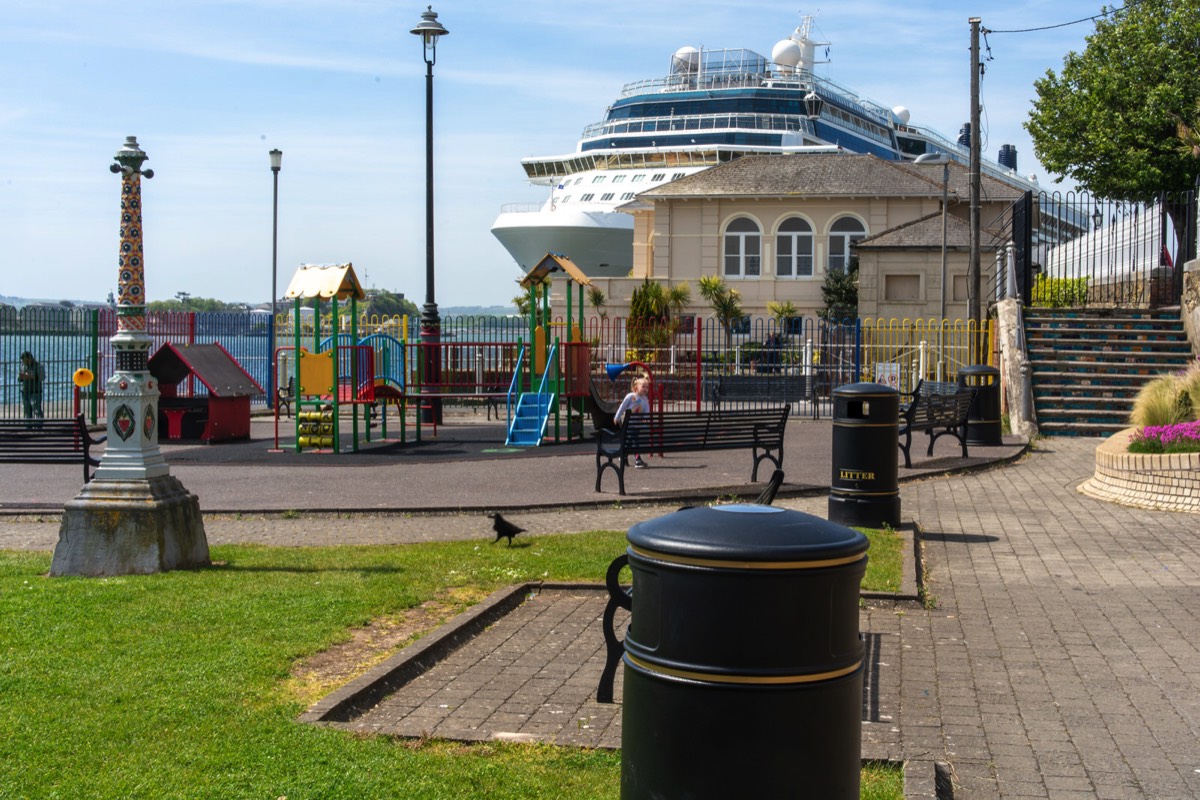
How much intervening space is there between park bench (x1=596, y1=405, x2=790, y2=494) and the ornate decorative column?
5788 mm

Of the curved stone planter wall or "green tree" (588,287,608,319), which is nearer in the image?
the curved stone planter wall

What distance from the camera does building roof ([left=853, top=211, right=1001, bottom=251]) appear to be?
41562mm

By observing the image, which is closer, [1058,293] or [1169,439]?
[1169,439]

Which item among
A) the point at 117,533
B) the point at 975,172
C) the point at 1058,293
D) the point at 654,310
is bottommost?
the point at 117,533

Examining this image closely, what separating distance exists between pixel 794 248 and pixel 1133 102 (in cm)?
1579

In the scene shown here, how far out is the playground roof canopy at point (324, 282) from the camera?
19703 millimetres

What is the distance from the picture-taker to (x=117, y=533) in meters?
9.16

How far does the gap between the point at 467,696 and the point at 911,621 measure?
308 centimetres

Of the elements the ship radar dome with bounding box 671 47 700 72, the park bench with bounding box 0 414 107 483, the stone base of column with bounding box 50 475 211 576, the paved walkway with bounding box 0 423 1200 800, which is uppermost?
the ship radar dome with bounding box 671 47 700 72

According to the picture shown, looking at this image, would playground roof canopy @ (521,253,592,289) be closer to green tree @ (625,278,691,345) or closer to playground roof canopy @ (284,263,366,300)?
playground roof canopy @ (284,263,366,300)

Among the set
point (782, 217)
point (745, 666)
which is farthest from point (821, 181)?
point (745, 666)

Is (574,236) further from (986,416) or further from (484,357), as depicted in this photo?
(986,416)

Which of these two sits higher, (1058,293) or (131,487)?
(1058,293)

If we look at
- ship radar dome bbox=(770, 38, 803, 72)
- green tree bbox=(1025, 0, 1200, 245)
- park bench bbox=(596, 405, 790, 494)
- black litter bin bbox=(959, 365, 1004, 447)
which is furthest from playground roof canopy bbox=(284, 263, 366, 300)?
ship radar dome bbox=(770, 38, 803, 72)
